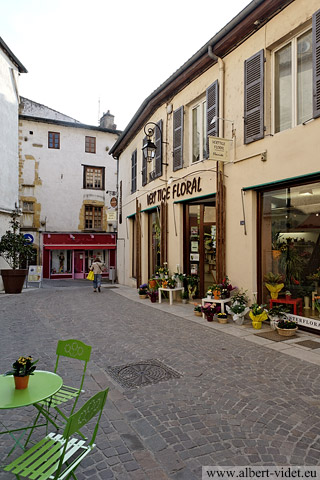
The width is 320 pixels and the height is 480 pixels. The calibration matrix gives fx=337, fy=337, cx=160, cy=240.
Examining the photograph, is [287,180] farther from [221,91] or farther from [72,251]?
[72,251]

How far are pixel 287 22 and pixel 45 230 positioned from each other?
20788mm

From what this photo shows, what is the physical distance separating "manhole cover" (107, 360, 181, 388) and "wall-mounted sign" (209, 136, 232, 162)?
5.00 meters

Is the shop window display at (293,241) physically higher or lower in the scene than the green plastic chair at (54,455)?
higher

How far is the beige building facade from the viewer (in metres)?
6.85

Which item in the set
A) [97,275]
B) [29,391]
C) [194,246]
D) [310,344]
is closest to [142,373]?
[29,391]

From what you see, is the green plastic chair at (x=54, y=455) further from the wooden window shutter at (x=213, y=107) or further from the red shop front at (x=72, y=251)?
the red shop front at (x=72, y=251)

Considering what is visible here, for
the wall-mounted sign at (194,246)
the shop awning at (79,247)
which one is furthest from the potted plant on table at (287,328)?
the shop awning at (79,247)

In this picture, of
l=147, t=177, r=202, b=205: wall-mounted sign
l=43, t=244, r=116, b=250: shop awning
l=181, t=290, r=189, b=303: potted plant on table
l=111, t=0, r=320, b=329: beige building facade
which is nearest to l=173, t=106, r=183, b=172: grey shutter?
l=111, t=0, r=320, b=329: beige building facade

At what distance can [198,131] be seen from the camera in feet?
34.4

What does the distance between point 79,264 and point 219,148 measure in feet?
62.0

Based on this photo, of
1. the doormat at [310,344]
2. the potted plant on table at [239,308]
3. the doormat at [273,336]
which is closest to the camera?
the doormat at [310,344]

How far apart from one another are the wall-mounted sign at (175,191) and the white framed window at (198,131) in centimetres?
76

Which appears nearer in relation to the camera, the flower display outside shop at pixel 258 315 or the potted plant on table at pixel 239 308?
the flower display outside shop at pixel 258 315

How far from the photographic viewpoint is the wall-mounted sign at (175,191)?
1004 centimetres
